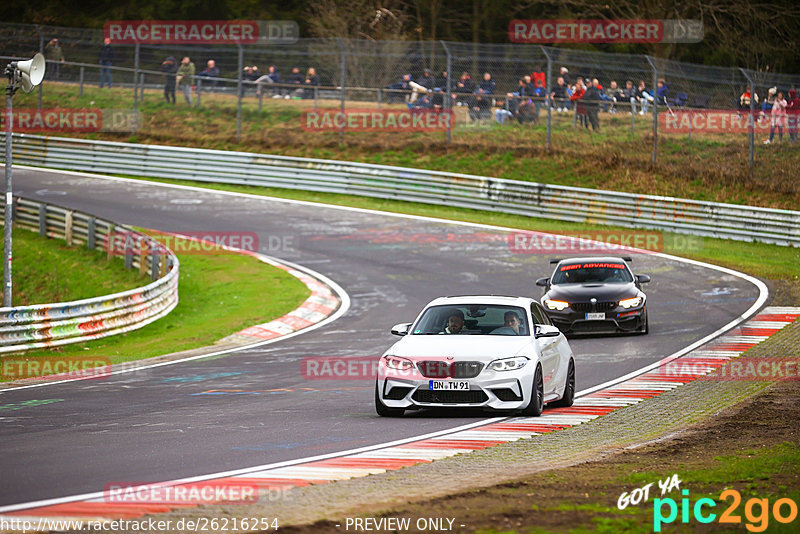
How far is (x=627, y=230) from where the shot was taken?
32562 mm

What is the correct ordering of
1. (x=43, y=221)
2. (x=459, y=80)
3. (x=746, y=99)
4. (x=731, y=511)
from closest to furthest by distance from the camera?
(x=731, y=511) < (x=43, y=221) < (x=746, y=99) < (x=459, y=80)

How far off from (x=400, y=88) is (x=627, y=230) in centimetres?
975

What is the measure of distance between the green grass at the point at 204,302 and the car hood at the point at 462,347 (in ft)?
25.3

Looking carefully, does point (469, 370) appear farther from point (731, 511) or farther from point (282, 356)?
point (282, 356)

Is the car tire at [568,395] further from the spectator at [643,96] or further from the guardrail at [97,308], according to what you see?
the spectator at [643,96]

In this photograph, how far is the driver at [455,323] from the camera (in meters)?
12.8

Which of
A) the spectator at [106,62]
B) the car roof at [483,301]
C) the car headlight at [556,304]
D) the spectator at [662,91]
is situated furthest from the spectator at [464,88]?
the car roof at [483,301]

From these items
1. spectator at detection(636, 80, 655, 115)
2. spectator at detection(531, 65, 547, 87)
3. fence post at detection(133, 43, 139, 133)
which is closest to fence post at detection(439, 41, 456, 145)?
spectator at detection(531, 65, 547, 87)

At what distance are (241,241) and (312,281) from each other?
5332 millimetres

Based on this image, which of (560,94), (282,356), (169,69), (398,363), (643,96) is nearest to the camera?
(398,363)

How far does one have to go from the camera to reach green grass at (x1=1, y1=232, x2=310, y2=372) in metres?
20.1

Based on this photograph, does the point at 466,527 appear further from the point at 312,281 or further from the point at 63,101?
the point at 63,101

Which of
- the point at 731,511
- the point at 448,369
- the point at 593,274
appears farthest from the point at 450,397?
the point at 593,274

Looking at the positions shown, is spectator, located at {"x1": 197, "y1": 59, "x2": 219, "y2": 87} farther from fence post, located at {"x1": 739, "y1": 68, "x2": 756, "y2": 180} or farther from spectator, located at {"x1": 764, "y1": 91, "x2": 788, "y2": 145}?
spectator, located at {"x1": 764, "y1": 91, "x2": 788, "y2": 145}
